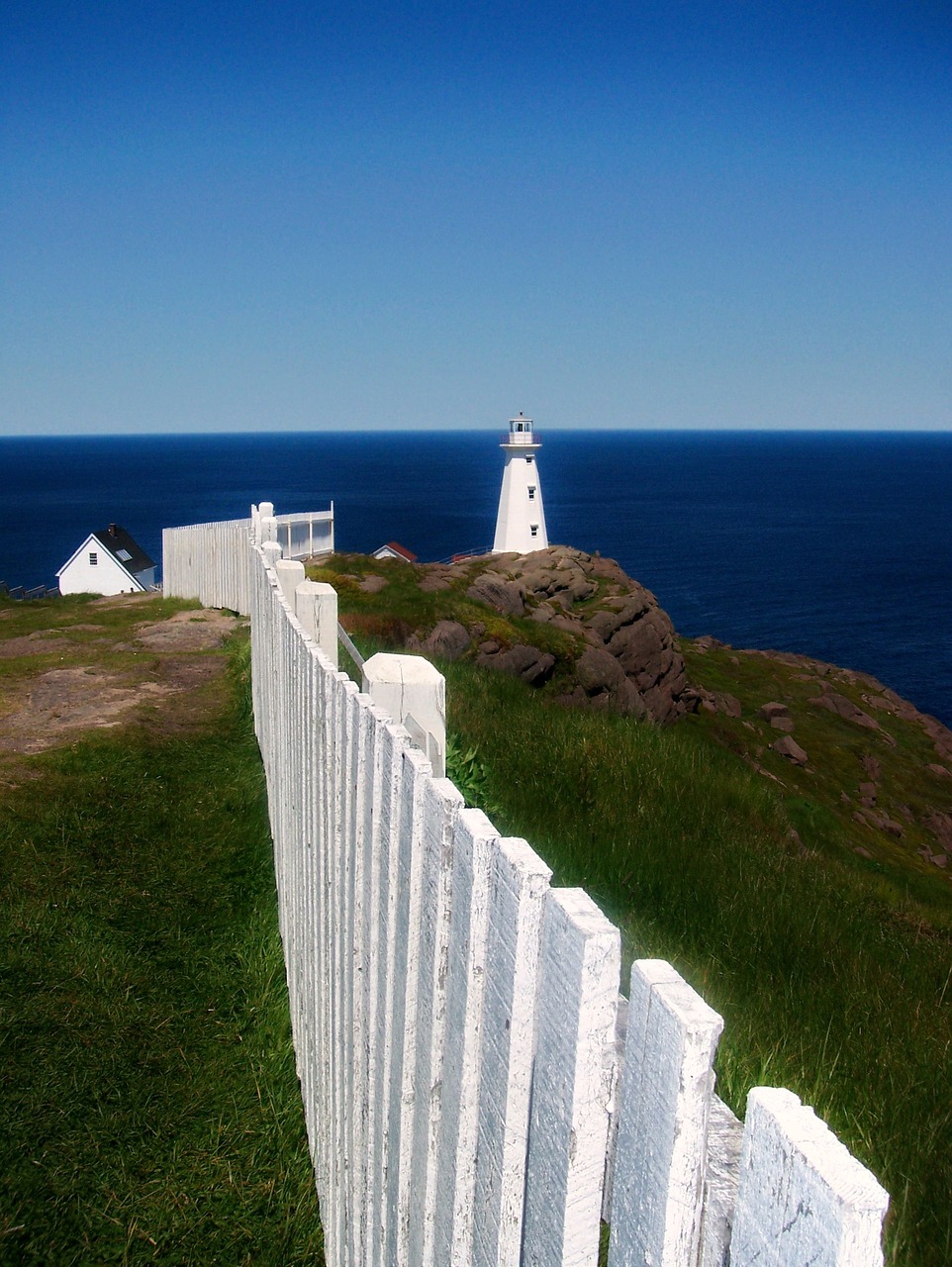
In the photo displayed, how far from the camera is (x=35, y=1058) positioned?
439cm

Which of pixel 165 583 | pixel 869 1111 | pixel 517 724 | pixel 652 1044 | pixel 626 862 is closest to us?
pixel 652 1044

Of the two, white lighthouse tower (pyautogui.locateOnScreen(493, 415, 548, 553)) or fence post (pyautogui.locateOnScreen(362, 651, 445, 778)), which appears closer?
fence post (pyautogui.locateOnScreen(362, 651, 445, 778))

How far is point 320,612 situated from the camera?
4.45m

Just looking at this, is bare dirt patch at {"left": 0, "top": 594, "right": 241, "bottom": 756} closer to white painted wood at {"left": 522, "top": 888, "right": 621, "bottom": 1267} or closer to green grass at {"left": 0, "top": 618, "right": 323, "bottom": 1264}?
green grass at {"left": 0, "top": 618, "right": 323, "bottom": 1264}

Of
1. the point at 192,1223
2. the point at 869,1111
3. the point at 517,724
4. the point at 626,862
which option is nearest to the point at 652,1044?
the point at 869,1111

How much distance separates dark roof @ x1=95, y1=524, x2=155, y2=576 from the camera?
54.5 metres

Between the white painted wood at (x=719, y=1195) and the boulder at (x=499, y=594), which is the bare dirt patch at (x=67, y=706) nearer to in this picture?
the white painted wood at (x=719, y=1195)

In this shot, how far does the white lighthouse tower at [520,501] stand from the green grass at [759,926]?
40.7m

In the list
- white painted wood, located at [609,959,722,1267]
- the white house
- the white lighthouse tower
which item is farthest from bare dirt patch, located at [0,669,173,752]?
the white house

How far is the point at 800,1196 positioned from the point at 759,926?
182 inches

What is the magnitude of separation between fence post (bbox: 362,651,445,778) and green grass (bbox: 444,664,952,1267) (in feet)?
4.39

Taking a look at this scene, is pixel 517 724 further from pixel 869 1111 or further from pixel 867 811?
pixel 867 811

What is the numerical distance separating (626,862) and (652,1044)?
4.91 metres

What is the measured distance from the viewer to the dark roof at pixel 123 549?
179 feet
